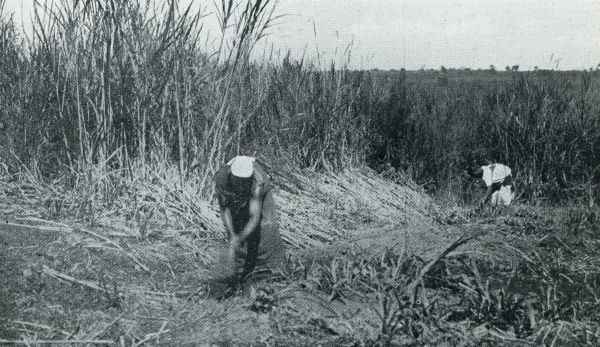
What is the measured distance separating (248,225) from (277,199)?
2270 mm

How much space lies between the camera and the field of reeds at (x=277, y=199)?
3191 millimetres

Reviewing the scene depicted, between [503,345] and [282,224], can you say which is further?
[282,224]

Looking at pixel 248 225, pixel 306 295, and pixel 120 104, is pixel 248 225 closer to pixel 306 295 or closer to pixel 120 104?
pixel 306 295

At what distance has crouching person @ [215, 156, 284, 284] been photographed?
3.91 metres

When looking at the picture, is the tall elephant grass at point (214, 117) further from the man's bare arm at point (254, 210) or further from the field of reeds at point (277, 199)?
the man's bare arm at point (254, 210)

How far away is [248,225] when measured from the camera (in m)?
3.88

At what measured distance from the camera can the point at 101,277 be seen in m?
3.84

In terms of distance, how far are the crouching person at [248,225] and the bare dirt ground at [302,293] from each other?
192 millimetres

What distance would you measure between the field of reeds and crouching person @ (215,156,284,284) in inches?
8.2

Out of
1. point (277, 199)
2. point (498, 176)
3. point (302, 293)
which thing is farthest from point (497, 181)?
point (302, 293)

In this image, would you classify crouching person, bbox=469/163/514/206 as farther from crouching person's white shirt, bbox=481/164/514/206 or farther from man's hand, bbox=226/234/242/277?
man's hand, bbox=226/234/242/277

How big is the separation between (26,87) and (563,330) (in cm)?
573

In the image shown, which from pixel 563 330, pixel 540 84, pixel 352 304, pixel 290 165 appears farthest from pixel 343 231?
pixel 540 84

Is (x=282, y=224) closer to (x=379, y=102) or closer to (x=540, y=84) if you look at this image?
(x=379, y=102)
